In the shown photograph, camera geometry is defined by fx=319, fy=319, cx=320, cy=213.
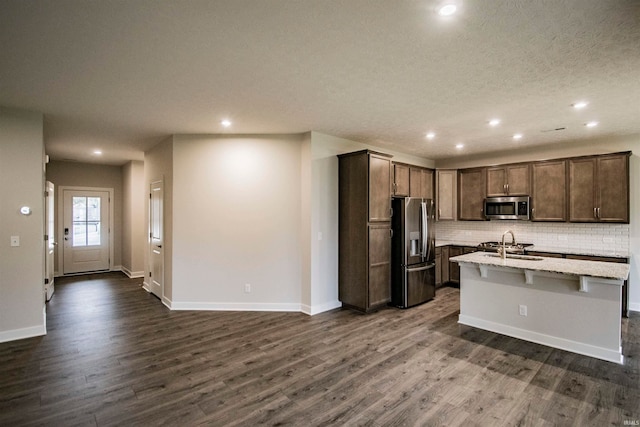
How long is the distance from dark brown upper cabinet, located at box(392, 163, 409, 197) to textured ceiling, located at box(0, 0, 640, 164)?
43.2 inches

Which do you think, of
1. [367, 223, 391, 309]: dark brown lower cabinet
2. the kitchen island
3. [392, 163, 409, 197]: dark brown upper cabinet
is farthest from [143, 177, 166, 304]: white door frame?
the kitchen island

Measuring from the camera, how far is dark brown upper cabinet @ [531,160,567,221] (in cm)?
530

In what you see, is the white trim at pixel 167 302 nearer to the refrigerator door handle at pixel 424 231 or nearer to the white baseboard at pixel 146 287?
the white baseboard at pixel 146 287

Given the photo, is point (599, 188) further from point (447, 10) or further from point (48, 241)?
point (48, 241)

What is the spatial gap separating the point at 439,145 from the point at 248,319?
14.3 ft

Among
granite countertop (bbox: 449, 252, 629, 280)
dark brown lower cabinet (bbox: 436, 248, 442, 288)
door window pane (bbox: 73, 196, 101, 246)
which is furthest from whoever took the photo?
door window pane (bbox: 73, 196, 101, 246)

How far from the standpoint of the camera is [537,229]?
5844mm

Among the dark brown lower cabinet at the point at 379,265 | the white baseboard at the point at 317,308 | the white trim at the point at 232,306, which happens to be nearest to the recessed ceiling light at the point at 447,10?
the dark brown lower cabinet at the point at 379,265

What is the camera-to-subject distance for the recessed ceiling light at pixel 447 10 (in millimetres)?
1875

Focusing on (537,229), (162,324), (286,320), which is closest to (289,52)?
(286,320)

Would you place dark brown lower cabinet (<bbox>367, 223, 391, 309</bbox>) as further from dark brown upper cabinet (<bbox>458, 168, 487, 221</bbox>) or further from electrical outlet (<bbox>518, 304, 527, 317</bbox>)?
dark brown upper cabinet (<bbox>458, 168, 487, 221</bbox>)

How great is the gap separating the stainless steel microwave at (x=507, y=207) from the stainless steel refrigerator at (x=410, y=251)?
5.41ft

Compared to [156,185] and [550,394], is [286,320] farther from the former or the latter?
[156,185]

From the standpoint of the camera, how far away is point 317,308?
475 cm
